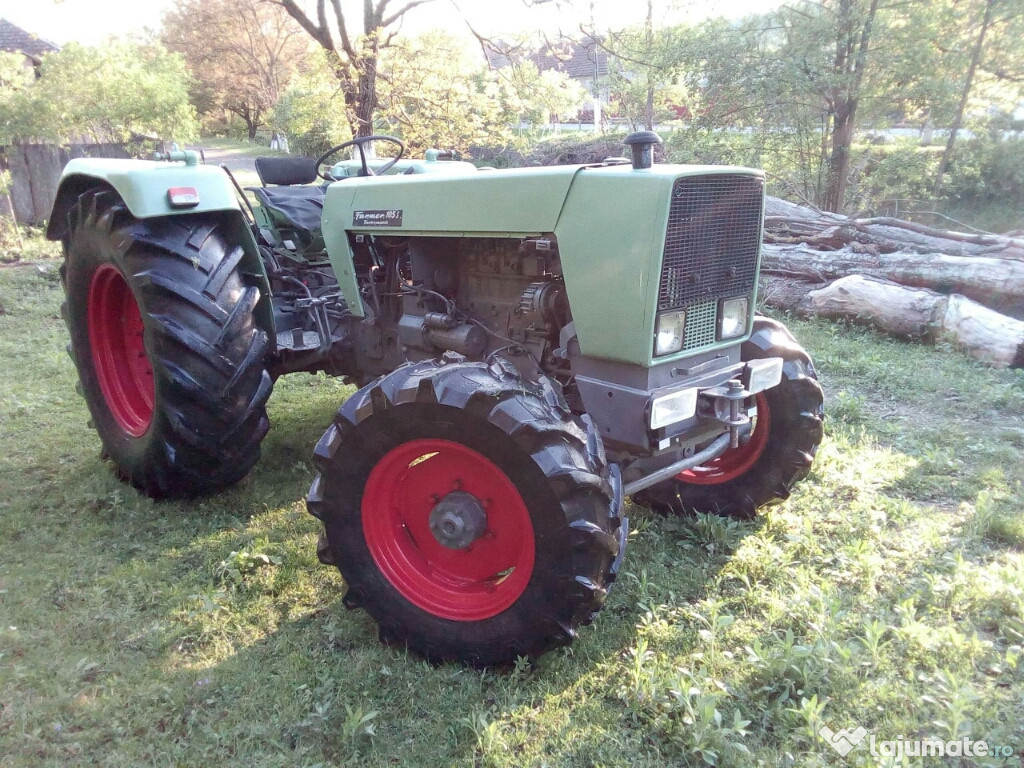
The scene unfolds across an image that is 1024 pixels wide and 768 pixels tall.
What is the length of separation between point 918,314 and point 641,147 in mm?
4633

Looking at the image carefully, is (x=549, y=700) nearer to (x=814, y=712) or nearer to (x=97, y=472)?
(x=814, y=712)

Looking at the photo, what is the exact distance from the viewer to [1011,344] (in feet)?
17.4

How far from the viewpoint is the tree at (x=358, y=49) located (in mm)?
11250

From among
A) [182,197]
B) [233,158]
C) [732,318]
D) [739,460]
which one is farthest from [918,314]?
[233,158]

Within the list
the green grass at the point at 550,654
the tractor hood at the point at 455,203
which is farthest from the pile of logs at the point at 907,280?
the tractor hood at the point at 455,203

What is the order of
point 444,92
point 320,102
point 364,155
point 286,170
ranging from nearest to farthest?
point 364,155 < point 286,170 < point 444,92 < point 320,102

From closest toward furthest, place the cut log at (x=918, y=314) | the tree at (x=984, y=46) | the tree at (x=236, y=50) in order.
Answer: the cut log at (x=918, y=314) → the tree at (x=984, y=46) → the tree at (x=236, y=50)

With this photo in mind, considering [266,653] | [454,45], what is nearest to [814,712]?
[266,653]

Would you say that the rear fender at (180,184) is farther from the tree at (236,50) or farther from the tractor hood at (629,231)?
the tree at (236,50)

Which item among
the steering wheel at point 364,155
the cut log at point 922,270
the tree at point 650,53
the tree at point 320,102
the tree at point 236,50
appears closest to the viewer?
the steering wheel at point 364,155

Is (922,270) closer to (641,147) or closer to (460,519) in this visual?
(641,147)

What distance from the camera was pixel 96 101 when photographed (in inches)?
395

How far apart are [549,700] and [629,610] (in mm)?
566

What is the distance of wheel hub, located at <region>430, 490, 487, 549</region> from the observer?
7.60ft
